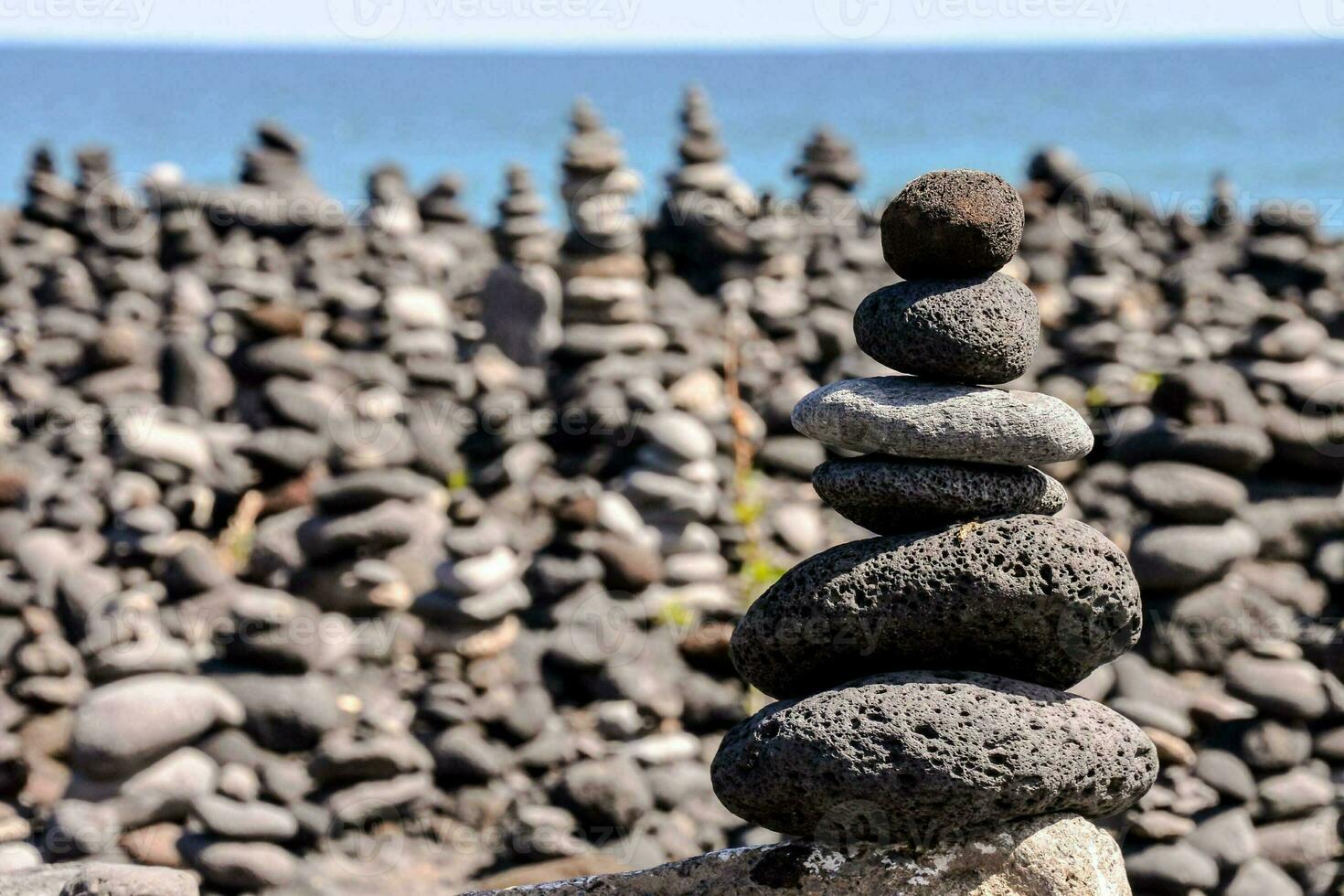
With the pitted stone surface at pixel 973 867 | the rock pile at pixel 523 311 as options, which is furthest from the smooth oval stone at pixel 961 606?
the rock pile at pixel 523 311

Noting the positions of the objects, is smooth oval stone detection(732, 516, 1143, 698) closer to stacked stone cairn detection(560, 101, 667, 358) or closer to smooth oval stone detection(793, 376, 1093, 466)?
smooth oval stone detection(793, 376, 1093, 466)

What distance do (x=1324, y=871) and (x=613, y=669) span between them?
4.22 meters

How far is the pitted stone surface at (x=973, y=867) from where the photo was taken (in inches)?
206

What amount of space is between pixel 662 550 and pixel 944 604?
691cm

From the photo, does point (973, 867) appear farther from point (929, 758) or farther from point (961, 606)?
point (961, 606)

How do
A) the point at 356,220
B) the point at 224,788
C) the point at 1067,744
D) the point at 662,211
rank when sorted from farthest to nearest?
the point at 356,220, the point at 662,211, the point at 224,788, the point at 1067,744

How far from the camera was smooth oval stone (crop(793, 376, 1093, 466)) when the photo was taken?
17.1 ft

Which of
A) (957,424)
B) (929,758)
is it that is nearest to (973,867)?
(929,758)

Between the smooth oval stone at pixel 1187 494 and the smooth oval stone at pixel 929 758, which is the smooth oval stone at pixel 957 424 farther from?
the smooth oval stone at pixel 1187 494

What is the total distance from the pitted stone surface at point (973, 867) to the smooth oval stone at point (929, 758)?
0.22 feet

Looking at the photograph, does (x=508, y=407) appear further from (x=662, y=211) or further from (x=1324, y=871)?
(x=1324, y=871)

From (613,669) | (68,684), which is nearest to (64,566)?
(68,684)

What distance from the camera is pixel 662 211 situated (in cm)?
1753

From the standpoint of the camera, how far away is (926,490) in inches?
208
